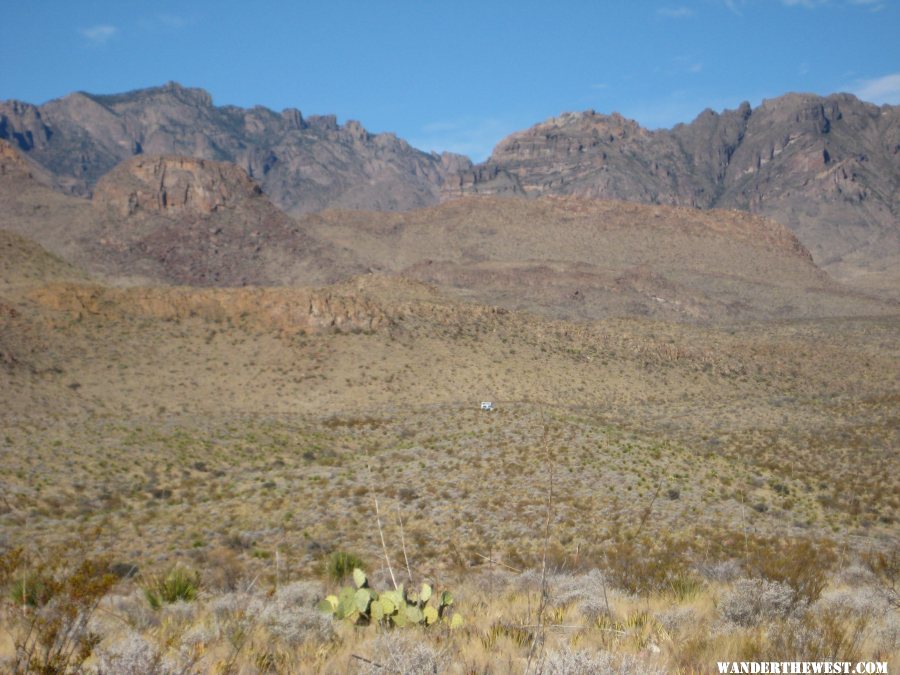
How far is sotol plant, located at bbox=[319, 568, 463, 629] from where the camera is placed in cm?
796

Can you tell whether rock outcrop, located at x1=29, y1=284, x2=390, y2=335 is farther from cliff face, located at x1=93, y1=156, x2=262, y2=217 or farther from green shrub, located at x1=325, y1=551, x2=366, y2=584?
cliff face, located at x1=93, y1=156, x2=262, y2=217

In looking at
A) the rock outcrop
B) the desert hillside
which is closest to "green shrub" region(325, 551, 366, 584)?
the rock outcrop

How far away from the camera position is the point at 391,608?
7.98 metres

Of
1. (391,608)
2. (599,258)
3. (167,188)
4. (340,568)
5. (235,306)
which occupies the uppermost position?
(167,188)

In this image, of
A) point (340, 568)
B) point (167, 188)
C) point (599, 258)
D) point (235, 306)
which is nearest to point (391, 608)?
point (340, 568)

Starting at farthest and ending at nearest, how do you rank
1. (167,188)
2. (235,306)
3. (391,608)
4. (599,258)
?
(167,188)
(599,258)
(235,306)
(391,608)

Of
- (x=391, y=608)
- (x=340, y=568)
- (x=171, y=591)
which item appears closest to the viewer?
(x=391, y=608)

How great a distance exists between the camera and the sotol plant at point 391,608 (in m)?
7.96

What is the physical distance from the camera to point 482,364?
44.0 metres

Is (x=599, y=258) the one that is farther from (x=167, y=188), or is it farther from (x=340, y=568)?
(x=340, y=568)

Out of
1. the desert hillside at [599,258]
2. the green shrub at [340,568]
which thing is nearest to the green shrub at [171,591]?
the green shrub at [340,568]

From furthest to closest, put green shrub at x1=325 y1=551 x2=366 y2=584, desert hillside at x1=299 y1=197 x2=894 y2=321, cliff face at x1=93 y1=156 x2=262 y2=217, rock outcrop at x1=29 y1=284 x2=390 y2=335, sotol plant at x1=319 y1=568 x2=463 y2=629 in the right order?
cliff face at x1=93 y1=156 x2=262 y2=217 < desert hillside at x1=299 y1=197 x2=894 y2=321 < rock outcrop at x1=29 y1=284 x2=390 y2=335 < green shrub at x1=325 y1=551 x2=366 y2=584 < sotol plant at x1=319 y1=568 x2=463 y2=629

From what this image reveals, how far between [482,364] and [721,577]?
1270 inches

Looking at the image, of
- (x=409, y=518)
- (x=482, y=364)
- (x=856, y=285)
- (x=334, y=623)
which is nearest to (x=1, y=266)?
(x=482, y=364)
